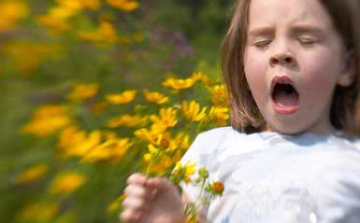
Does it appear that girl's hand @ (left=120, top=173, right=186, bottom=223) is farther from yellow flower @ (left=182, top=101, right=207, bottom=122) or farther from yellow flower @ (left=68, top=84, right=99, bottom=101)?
yellow flower @ (left=182, top=101, right=207, bottom=122)

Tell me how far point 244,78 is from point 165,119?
0.22m

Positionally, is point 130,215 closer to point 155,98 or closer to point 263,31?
point 263,31

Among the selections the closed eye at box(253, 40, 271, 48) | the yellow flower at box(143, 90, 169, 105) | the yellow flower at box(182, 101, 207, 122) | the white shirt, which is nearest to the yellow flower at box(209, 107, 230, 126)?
the yellow flower at box(182, 101, 207, 122)

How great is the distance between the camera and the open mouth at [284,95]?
1450 mm

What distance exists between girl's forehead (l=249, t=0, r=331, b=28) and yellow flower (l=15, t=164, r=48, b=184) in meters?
0.77

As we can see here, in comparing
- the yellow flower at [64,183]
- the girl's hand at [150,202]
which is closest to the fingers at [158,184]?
the girl's hand at [150,202]

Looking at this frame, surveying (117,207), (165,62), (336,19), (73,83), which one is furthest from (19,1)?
(165,62)

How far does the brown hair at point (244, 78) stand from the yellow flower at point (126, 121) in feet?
0.74

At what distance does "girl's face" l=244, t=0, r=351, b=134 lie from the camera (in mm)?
1448

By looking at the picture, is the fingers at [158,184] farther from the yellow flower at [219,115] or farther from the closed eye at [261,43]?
the yellow flower at [219,115]

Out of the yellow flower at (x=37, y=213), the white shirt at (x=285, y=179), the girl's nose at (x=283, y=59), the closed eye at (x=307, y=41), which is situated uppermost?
the yellow flower at (x=37, y=213)

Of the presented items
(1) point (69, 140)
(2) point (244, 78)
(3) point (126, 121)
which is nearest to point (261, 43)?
(2) point (244, 78)

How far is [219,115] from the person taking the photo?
72.9 inches

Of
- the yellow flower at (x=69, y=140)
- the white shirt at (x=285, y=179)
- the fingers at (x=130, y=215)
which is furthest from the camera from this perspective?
the white shirt at (x=285, y=179)
